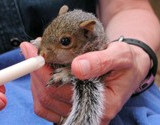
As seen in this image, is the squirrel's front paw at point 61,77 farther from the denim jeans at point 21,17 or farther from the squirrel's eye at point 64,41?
the denim jeans at point 21,17

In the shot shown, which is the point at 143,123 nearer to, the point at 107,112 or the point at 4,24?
the point at 107,112

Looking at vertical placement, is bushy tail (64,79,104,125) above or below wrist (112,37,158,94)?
above

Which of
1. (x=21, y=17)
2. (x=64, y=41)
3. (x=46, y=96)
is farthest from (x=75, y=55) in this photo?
(x=21, y=17)

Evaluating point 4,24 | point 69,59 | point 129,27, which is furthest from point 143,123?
point 4,24

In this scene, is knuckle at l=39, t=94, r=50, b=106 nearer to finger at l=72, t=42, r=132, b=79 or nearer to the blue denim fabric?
the blue denim fabric

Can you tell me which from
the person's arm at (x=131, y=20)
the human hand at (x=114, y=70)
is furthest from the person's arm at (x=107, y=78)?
the person's arm at (x=131, y=20)

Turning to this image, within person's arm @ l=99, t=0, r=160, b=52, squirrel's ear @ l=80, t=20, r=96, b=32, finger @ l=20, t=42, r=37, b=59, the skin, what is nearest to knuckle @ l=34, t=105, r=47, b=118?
the skin
